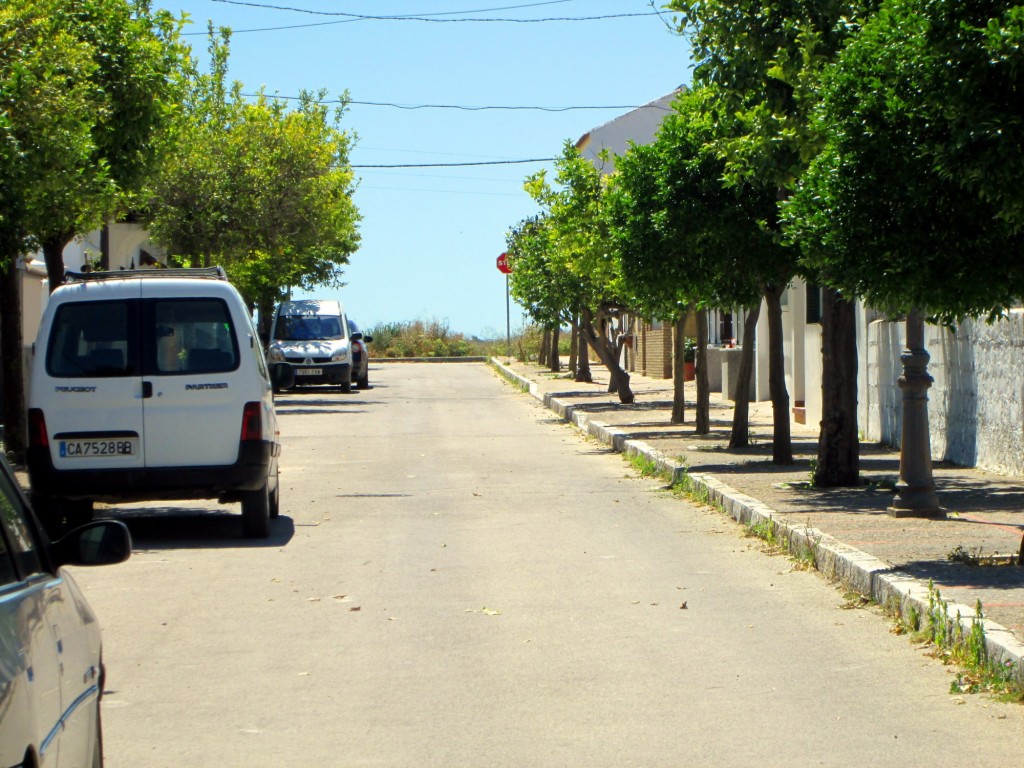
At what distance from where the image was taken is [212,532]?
1200cm

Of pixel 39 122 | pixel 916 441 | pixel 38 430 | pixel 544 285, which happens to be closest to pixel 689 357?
pixel 544 285

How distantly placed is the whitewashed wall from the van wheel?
6.52 meters

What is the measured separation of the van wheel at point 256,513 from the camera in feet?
36.8

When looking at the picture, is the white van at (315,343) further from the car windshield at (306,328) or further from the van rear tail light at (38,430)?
the van rear tail light at (38,430)

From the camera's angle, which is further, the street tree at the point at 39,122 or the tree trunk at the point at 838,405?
the tree trunk at the point at 838,405

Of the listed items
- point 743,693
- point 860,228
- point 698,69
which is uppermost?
point 698,69

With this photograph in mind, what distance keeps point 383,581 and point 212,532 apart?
3149mm

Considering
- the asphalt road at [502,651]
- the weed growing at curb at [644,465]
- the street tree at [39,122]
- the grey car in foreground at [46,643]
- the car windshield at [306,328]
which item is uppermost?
the street tree at [39,122]

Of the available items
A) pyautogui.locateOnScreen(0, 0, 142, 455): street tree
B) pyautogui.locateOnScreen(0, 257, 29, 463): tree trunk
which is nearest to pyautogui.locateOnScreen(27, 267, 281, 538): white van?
pyautogui.locateOnScreen(0, 0, 142, 455): street tree

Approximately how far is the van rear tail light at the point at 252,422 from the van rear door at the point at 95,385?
792 millimetres

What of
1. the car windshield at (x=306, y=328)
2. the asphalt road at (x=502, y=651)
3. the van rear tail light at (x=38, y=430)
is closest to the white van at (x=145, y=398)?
the van rear tail light at (x=38, y=430)

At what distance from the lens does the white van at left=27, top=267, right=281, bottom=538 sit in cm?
1088

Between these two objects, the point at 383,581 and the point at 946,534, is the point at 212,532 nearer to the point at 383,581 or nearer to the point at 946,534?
the point at 383,581

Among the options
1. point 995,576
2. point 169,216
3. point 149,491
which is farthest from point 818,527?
point 169,216
